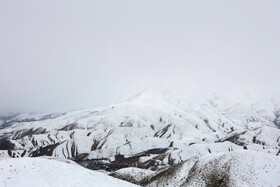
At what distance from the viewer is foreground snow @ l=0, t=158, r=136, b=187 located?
3090 cm

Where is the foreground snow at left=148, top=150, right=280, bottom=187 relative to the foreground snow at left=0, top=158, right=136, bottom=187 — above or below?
below

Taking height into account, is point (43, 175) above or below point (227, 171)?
above

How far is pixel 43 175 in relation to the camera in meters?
33.3

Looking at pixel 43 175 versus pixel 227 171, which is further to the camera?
pixel 227 171

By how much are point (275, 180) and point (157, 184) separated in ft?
89.6

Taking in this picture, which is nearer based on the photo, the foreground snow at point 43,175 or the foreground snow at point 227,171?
the foreground snow at point 43,175

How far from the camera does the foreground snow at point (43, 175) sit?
30.9 meters

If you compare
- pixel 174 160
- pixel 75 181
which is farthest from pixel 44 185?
pixel 174 160

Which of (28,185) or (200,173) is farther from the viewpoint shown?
(200,173)

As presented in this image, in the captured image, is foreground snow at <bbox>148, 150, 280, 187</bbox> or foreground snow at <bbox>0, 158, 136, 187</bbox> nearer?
foreground snow at <bbox>0, 158, 136, 187</bbox>

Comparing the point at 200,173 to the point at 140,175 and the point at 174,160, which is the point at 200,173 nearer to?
the point at 140,175

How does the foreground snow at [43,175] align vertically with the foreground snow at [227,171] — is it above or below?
above

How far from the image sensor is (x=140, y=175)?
263ft

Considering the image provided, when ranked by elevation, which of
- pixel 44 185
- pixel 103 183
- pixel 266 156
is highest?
pixel 44 185
